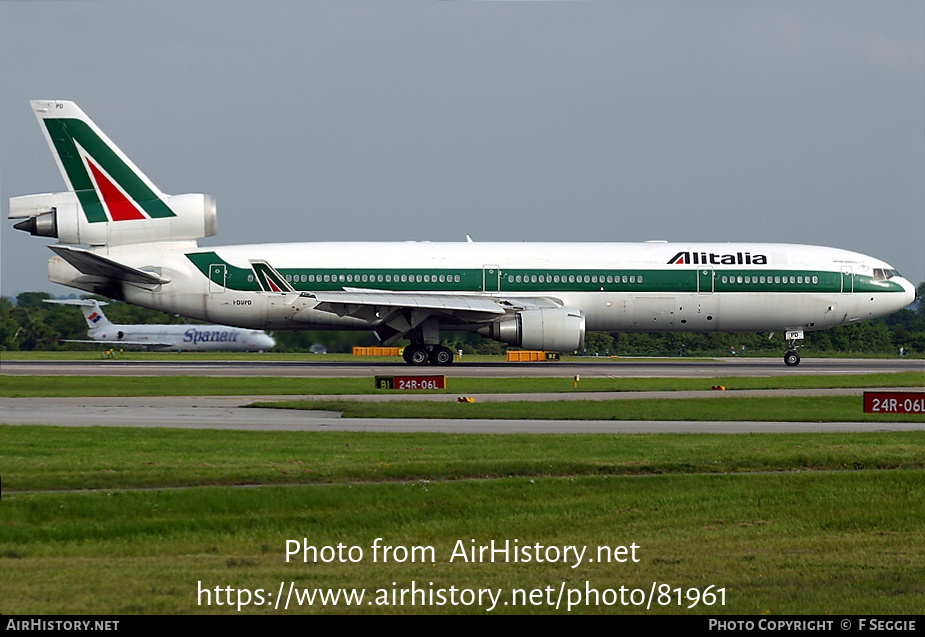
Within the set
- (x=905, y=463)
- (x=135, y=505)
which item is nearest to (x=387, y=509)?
(x=135, y=505)

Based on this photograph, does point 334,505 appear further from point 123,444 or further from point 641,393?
point 641,393

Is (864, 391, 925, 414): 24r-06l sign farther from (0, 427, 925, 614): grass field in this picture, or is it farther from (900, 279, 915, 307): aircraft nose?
(900, 279, 915, 307): aircraft nose

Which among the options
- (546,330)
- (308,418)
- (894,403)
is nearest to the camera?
(308,418)

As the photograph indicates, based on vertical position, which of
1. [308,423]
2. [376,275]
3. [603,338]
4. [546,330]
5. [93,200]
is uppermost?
[93,200]

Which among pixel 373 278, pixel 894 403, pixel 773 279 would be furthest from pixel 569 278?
pixel 894 403

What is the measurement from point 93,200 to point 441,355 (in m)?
15.9

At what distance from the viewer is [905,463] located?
61.0 feet

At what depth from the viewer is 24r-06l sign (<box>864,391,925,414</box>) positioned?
91.4ft

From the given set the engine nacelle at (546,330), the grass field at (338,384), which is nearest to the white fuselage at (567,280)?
the engine nacelle at (546,330)

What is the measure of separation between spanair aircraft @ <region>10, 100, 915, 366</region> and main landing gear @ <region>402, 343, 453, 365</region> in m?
0.05

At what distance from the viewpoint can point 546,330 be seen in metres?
44.1

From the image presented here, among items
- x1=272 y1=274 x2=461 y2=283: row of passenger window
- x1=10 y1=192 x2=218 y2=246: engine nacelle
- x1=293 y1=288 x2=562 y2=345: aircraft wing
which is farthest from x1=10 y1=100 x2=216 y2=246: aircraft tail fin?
x1=293 y1=288 x2=562 y2=345: aircraft wing

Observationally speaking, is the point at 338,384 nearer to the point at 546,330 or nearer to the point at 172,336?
the point at 546,330

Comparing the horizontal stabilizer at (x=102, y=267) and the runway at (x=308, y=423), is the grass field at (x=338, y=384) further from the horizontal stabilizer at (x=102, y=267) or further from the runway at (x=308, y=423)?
the horizontal stabilizer at (x=102, y=267)
